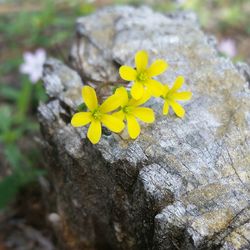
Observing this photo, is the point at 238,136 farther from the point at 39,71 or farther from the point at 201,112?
the point at 39,71

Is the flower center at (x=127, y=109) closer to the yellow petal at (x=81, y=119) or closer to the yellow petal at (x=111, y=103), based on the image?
the yellow petal at (x=111, y=103)

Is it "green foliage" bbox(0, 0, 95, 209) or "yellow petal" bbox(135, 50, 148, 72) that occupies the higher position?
"yellow petal" bbox(135, 50, 148, 72)

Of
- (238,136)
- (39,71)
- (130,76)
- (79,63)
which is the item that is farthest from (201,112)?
(39,71)

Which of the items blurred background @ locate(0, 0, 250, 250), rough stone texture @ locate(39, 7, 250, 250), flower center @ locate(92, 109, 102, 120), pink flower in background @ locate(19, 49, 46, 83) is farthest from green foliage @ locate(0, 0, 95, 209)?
flower center @ locate(92, 109, 102, 120)

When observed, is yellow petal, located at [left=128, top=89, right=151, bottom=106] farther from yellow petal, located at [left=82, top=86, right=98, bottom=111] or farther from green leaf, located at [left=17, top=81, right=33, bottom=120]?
green leaf, located at [left=17, top=81, right=33, bottom=120]

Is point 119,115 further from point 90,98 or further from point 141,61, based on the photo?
point 141,61

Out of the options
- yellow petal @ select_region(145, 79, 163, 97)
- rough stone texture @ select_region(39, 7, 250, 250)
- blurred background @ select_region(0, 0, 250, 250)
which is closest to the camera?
rough stone texture @ select_region(39, 7, 250, 250)
